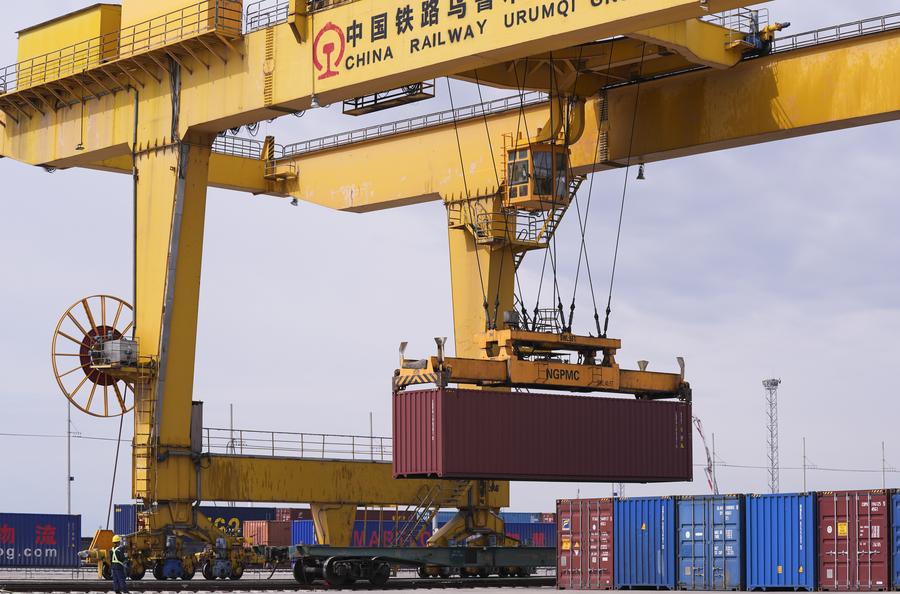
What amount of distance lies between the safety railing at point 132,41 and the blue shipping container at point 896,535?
17793 millimetres

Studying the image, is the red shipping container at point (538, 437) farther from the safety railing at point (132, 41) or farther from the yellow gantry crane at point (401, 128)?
the safety railing at point (132, 41)

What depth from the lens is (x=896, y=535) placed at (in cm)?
2822

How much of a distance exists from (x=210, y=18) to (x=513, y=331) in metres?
10.4

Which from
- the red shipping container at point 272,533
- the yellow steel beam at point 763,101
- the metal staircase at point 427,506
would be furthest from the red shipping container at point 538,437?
the red shipping container at point 272,533

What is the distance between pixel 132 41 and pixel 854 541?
807 inches

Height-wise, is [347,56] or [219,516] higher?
[347,56]

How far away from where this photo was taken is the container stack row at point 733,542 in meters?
28.6

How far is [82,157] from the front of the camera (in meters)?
38.8

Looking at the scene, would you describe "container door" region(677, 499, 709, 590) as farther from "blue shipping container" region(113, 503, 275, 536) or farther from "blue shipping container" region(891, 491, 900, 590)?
"blue shipping container" region(113, 503, 275, 536)

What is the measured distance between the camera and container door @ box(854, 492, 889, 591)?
28297mm

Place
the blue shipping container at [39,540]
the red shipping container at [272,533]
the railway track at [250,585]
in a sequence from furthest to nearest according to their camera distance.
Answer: the red shipping container at [272,533] → the blue shipping container at [39,540] → the railway track at [250,585]

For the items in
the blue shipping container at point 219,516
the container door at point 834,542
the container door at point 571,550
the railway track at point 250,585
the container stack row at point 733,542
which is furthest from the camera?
the blue shipping container at point 219,516

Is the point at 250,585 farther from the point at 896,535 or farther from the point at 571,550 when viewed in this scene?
the point at 896,535

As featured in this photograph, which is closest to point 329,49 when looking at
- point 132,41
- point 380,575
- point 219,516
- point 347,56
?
point 347,56
